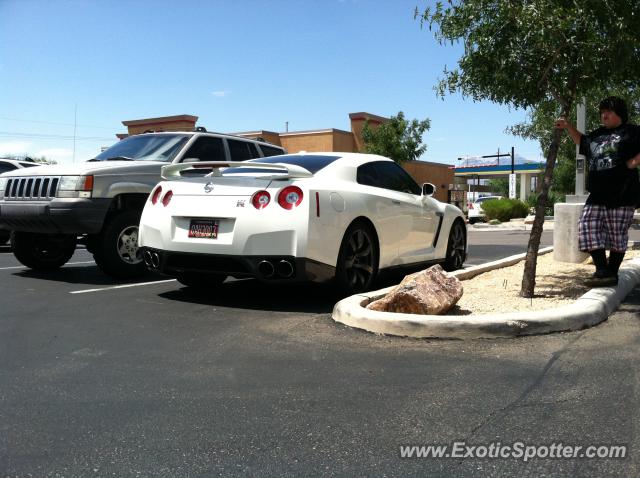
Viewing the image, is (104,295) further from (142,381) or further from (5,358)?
(142,381)

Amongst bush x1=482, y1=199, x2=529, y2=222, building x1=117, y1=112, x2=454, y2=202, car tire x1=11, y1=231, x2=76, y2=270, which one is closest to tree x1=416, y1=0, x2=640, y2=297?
car tire x1=11, y1=231, x2=76, y2=270

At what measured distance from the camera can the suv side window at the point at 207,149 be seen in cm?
823

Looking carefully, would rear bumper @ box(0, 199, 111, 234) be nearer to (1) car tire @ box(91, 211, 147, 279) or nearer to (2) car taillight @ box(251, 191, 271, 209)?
(1) car tire @ box(91, 211, 147, 279)

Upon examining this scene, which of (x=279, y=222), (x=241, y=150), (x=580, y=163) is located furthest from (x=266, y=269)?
(x=580, y=163)

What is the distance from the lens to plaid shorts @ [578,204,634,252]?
5.82 m

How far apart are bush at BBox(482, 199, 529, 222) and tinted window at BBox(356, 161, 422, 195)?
24613 mm

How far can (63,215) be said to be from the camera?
6.88 m

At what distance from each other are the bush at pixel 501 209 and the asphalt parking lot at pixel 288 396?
86.8 ft

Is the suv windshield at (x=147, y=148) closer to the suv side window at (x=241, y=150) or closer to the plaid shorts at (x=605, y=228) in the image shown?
the suv side window at (x=241, y=150)

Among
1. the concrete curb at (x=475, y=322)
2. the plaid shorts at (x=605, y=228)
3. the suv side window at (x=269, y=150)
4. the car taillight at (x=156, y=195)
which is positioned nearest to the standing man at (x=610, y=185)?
the plaid shorts at (x=605, y=228)

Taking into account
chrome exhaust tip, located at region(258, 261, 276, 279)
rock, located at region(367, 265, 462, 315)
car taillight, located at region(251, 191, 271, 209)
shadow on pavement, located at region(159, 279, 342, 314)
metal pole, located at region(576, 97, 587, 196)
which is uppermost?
metal pole, located at region(576, 97, 587, 196)

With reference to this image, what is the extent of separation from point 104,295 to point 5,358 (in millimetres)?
2390

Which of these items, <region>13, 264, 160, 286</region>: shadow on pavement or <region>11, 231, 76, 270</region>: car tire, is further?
<region>11, 231, 76, 270</region>: car tire

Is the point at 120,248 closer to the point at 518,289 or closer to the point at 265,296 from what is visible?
the point at 265,296
